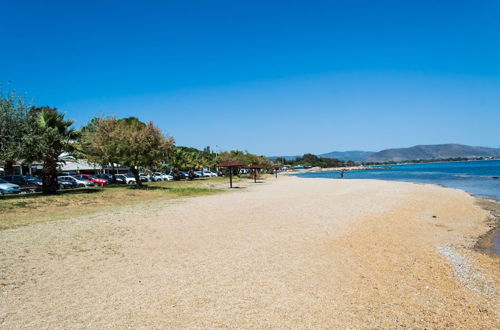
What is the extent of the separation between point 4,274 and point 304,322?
A: 254 inches

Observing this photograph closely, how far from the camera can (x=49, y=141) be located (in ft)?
72.0

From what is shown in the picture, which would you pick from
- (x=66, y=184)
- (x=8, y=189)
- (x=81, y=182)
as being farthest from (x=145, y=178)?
(x=8, y=189)

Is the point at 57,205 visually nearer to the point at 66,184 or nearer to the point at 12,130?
Answer: the point at 12,130

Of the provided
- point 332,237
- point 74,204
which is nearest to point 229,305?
point 332,237

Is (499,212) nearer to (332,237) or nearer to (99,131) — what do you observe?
(332,237)

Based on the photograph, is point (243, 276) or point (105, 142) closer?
point (243, 276)

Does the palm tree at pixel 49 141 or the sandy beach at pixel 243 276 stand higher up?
the palm tree at pixel 49 141

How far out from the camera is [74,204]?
62.8ft

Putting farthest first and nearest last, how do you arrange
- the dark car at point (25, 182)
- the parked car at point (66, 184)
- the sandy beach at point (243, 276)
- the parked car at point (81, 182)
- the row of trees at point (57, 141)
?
the parked car at point (81, 182)
the parked car at point (66, 184)
the dark car at point (25, 182)
the row of trees at point (57, 141)
the sandy beach at point (243, 276)

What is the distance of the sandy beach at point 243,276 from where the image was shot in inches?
206

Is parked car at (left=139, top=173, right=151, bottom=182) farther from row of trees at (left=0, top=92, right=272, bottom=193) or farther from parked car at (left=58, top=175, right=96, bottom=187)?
row of trees at (left=0, top=92, right=272, bottom=193)

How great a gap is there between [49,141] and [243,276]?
2038cm

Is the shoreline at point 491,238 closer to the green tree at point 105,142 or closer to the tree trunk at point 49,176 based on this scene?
the tree trunk at point 49,176

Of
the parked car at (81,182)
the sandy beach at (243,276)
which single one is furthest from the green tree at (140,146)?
the sandy beach at (243,276)
